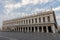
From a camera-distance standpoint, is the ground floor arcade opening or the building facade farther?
the ground floor arcade opening

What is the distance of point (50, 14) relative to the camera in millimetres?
54250

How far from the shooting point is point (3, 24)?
10306cm

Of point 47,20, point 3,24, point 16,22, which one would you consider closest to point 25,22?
point 16,22

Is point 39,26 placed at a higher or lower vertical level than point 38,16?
lower

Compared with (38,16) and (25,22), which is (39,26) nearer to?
(38,16)

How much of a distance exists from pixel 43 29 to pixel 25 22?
1726cm

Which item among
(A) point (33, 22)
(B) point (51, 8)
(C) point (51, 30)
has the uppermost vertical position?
(B) point (51, 8)

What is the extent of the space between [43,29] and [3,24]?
54418mm

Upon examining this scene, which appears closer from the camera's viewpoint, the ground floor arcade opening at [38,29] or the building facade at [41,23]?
the building facade at [41,23]

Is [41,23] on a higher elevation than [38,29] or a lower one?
higher

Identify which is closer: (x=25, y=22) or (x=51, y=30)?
(x=51, y=30)

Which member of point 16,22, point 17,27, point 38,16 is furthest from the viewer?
point 16,22

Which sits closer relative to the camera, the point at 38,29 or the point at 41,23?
the point at 41,23

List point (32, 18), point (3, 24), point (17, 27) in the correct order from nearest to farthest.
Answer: point (32, 18) → point (17, 27) → point (3, 24)
